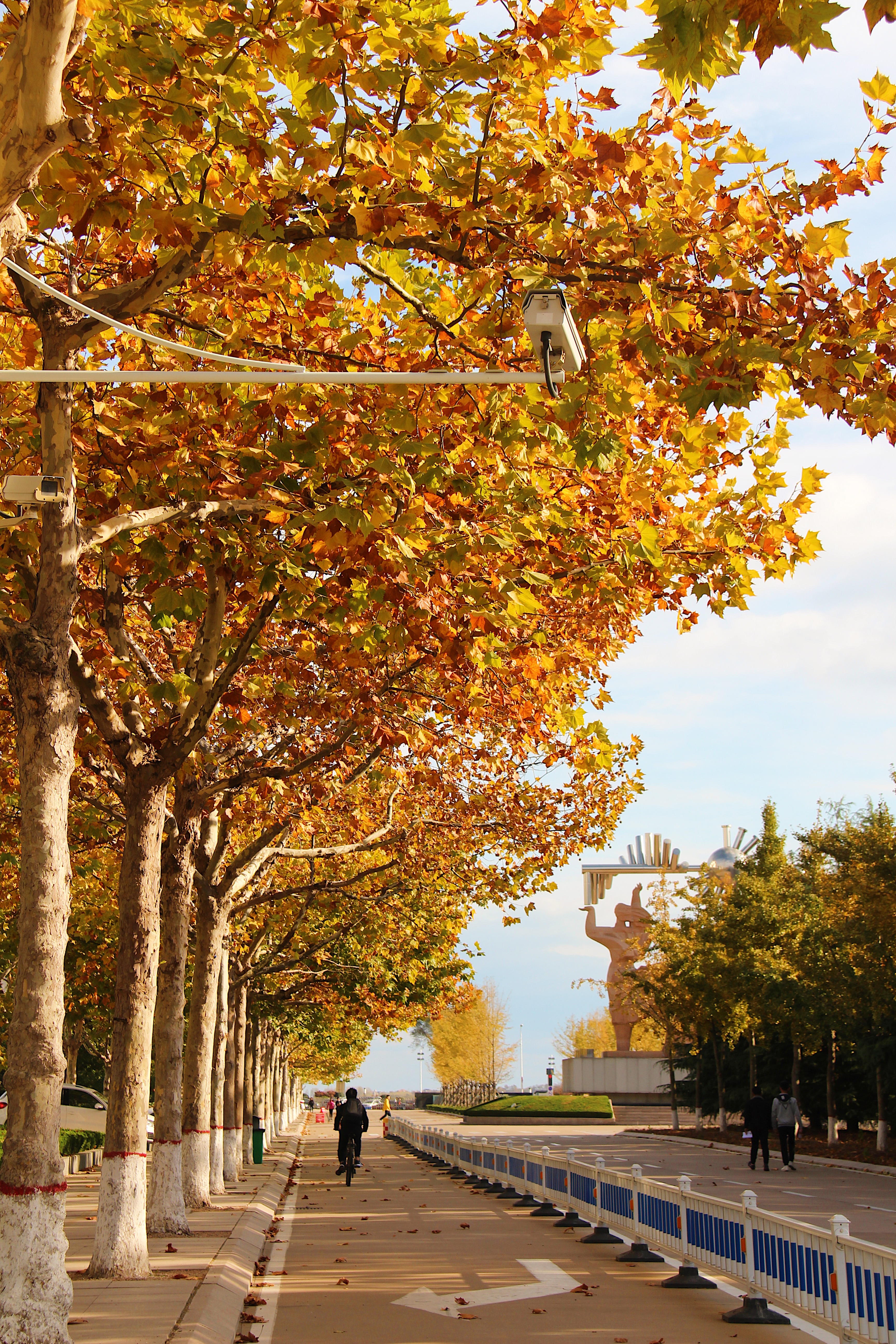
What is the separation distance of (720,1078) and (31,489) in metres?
39.1

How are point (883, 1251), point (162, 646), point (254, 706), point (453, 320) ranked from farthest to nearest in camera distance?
point (162, 646) < point (254, 706) < point (453, 320) < point (883, 1251)

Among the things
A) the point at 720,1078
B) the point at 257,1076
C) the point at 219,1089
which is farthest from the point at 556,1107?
the point at 219,1089

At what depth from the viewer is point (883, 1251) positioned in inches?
277

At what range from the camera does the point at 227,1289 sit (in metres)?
9.90

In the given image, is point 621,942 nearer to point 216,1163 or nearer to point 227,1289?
point 216,1163

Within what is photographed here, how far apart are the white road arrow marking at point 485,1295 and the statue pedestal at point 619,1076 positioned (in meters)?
61.7

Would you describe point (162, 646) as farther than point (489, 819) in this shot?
No

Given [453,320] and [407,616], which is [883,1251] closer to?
[407,616]

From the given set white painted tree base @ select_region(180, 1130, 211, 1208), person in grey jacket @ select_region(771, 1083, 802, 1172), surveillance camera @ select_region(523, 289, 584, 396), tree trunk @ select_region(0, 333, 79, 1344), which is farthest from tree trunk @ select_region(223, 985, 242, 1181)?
surveillance camera @ select_region(523, 289, 584, 396)

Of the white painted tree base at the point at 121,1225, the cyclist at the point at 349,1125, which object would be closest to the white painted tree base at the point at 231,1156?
the cyclist at the point at 349,1125

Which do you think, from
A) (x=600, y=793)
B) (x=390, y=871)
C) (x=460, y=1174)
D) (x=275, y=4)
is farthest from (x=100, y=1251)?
(x=460, y=1174)

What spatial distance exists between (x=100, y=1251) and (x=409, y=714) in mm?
6472

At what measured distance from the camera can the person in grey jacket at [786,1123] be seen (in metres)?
25.7

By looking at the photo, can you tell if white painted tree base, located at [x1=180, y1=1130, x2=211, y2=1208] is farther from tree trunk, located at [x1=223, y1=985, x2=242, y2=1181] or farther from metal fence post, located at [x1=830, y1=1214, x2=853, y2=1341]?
metal fence post, located at [x1=830, y1=1214, x2=853, y2=1341]
